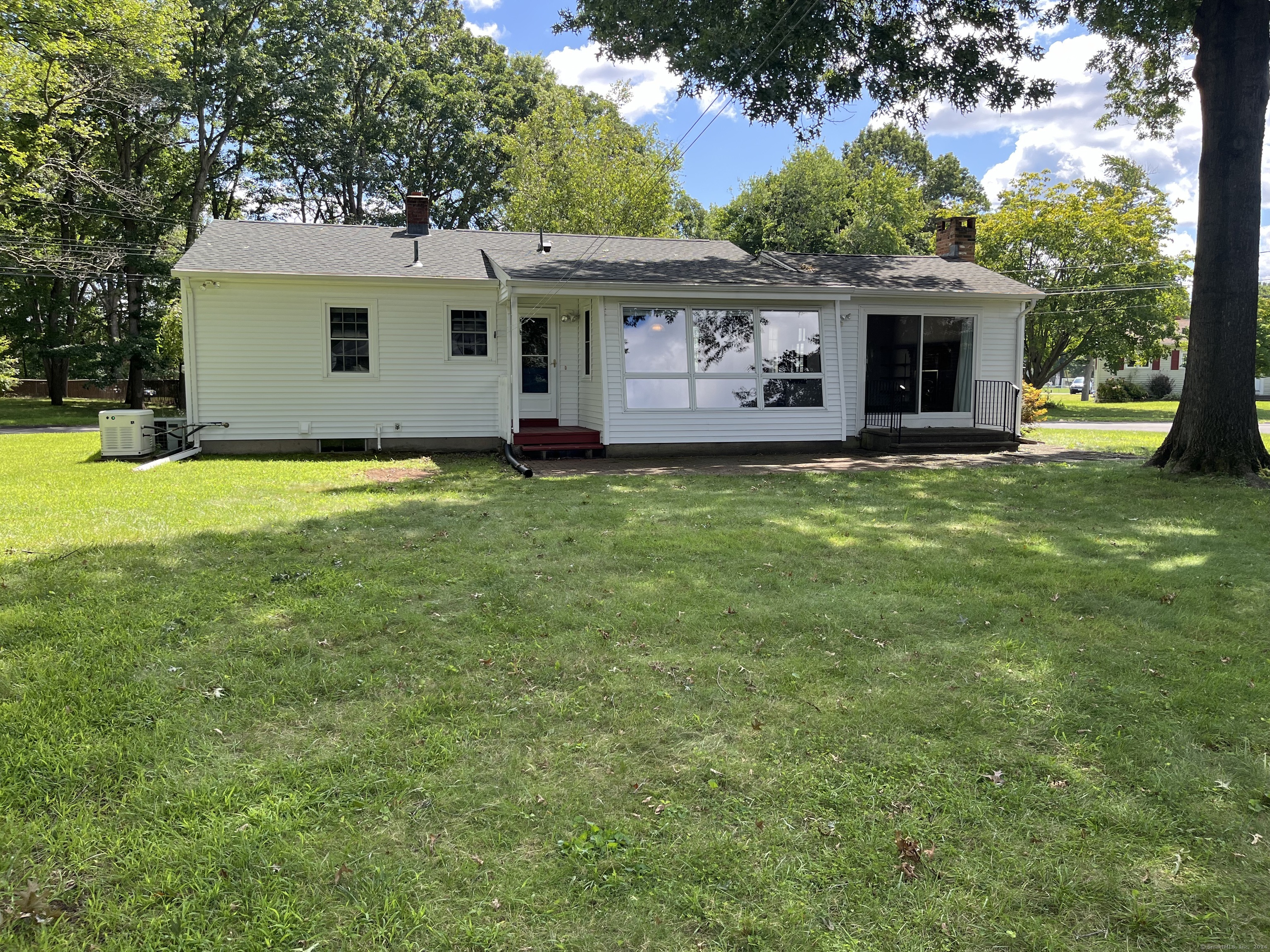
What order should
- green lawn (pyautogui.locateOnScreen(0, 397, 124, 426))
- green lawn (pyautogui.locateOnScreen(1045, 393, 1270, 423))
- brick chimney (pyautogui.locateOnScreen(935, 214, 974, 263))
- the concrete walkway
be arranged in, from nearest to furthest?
1. the concrete walkway
2. brick chimney (pyautogui.locateOnScreen(935, 214, 974, 263))
3. green lawn (pyautogui.locateOnScreen(0, 397, 124, 426))
4. green lawn (pyautogui.locateOnScreen(1045, 393, 1270, 423))

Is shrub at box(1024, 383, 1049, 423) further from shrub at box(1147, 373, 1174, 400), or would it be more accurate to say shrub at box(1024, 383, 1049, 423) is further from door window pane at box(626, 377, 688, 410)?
shrub at box(1147, 373, 1174, 400)

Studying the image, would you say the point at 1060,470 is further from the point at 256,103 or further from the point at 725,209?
the point at 725,209

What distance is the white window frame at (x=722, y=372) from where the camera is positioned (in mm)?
12430

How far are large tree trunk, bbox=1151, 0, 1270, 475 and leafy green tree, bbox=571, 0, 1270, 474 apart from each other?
0.02 meters

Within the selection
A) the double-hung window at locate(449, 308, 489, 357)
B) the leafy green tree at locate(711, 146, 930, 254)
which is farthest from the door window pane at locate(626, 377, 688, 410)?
the leafy green tree at locate(711, 146, 930, 254)

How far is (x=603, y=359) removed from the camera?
39.8 ft

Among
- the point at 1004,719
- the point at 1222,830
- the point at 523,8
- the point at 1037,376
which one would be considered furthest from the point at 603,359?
the point at 1037,376

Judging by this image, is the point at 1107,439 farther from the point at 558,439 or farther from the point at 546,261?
the point at 546,261

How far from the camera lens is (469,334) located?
14.1 meters

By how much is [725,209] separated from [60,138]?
2796 cm

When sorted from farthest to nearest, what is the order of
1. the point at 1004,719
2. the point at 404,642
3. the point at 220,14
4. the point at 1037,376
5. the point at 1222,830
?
the point at 1037,376
the point at 220,14
the point at 404,642
the point at 1004,719
the point at 1222,830

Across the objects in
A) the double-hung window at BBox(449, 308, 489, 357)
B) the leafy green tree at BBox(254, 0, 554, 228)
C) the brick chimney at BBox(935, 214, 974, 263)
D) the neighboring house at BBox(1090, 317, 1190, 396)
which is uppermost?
the leafy green tree at BBox(254, 0, 554, 228)

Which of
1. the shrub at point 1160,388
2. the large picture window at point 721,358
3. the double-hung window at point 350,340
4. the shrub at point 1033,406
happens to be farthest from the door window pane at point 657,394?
the shrub at point 1160,388

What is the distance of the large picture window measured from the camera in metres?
12.5
